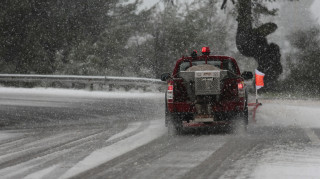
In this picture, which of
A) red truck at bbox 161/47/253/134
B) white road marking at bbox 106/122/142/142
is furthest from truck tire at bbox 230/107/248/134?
white road marking at bbox 106/122/142/142

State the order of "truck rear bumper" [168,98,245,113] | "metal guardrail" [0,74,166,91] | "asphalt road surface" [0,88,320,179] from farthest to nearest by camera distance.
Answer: "metal guardrail" [0,74,166,91] → "truck rear bumper" [168,98,245,113] → "asphalt road surface" [0,88,320,179]

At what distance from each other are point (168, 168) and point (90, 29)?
3561 centimetres

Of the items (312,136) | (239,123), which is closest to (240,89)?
(239,123)

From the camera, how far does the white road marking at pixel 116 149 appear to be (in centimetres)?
757

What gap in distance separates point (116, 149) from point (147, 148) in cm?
52

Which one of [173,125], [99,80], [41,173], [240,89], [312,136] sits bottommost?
[41,173]

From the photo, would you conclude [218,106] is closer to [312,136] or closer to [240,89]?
[240,89]

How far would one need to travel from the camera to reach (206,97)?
1109 centimetres

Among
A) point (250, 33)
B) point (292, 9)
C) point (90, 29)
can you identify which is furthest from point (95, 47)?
point (292, 9)

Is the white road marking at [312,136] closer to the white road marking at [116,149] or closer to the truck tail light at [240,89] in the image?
the truck tail light at [240,89]

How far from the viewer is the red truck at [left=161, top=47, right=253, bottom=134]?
35.9 feet

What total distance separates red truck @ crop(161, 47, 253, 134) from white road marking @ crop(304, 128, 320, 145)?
4.23ft

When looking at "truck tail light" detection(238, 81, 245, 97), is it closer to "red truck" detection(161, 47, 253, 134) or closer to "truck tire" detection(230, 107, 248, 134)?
"red truck" detection(161, 47, 253, 134)

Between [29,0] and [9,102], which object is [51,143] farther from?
[29,0]
